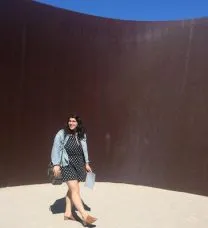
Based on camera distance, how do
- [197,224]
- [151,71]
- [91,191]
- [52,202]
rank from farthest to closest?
[151,71] < [91,191] < [52,202] < [197,224]

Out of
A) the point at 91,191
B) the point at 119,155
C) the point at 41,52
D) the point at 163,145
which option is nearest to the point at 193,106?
the point at 163,145

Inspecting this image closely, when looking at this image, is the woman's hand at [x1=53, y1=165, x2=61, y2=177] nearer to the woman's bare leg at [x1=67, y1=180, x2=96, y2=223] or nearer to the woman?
A: the woman

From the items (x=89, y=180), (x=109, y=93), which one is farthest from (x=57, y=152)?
(x=109, y=93)

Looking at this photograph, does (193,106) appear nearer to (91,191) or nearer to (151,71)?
(151,71)

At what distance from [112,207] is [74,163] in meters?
1.27

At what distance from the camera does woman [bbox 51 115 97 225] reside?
5133 mm

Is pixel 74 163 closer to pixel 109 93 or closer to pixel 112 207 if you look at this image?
pixel 112 207

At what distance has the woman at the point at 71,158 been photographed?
5133 mm

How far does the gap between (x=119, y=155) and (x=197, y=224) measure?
2.89 m

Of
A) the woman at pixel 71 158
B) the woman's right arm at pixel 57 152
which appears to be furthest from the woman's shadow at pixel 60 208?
the woman's right arm at pixel 57 152

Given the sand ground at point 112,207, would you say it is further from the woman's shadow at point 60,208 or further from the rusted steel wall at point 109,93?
the rusted steel wall at point 109,93

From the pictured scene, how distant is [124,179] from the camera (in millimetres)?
8109

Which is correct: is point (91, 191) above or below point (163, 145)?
below

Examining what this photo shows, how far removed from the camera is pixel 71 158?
5.24 meters
